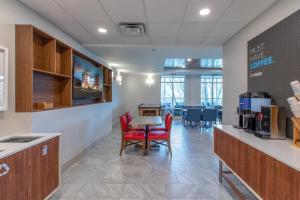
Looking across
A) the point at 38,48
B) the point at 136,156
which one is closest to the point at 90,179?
the point at 136,156

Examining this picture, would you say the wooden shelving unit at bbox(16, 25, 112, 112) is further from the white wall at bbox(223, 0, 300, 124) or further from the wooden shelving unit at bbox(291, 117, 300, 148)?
the white wall at bbox(223, 0, 300, 124)

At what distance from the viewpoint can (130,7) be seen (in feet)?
9.04

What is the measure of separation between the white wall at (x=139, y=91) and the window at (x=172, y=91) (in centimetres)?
45

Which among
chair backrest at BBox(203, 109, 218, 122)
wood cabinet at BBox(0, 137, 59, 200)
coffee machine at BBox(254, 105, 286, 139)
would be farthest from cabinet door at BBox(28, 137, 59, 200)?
chair backrest at BBox(203, 109, 218, 122)

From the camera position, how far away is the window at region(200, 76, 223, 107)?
11.7 m

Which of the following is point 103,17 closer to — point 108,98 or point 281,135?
point 281,135

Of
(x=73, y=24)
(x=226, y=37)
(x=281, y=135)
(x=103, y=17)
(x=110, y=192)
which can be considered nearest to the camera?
(x=281, y=135)

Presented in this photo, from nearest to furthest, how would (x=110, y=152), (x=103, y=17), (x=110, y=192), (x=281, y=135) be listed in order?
(x=281, y=135), (x=110, y=192), (x=103, y=17), (x=110, y=152)

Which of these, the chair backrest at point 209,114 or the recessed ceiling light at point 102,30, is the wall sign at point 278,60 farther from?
the chair backrest at point 209,114

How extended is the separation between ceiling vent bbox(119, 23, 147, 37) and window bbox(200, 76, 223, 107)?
853cm

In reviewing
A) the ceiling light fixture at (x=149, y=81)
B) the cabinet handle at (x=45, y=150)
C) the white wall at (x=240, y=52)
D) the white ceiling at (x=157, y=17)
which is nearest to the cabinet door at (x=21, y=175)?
the cabinet handle at (x=45, y=150)

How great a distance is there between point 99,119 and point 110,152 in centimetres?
131

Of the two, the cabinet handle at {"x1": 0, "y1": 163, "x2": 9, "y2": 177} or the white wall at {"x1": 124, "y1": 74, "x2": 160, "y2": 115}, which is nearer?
the cabinet handle at {"x1": 0, "y1": 163, "x2": 9, "y2": 177}

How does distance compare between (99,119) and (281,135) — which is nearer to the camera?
(281,135)
